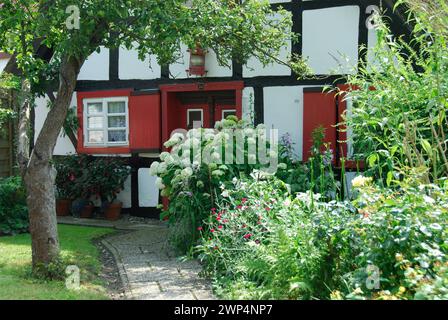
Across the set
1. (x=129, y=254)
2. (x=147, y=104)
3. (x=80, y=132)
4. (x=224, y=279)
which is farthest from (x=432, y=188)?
(x=80, y=132)

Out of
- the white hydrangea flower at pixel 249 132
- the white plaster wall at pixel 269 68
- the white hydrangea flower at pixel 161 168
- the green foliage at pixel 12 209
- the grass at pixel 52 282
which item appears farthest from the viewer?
the white plaster wall at pixel 269 68

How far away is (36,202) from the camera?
4.79m

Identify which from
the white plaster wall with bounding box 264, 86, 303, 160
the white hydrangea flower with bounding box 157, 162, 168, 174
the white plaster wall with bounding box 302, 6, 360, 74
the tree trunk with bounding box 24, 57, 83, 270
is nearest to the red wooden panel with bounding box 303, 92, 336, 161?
the white plaster wall with bounding box 264, 86, 303, 160

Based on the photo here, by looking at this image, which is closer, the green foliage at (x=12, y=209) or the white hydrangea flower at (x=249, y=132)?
the white hydrangea flower at (x=249, y=132)

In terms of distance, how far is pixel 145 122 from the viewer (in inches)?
337

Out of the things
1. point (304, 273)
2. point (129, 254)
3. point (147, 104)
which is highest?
point (147, 104)

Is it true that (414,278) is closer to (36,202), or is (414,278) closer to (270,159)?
(36,202)

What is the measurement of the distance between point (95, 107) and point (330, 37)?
4085 millimetres

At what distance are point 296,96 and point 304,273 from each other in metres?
4.48

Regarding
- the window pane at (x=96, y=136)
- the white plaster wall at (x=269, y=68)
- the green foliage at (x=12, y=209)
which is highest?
the white plaster wall at (x=269, y=68)

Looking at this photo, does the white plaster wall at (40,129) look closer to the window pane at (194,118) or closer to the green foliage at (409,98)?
the window pane at (194,118)

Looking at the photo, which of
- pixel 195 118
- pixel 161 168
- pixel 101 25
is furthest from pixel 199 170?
pixel 195 118


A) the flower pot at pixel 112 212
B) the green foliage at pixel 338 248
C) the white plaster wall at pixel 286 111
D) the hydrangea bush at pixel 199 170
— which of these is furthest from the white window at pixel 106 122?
the green foliage at pixel 338 248

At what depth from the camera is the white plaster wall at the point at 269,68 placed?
773cm
